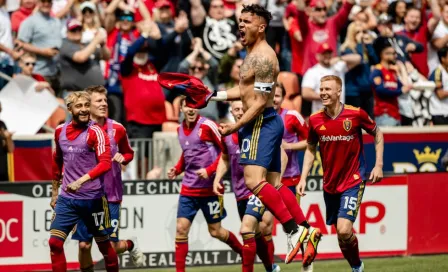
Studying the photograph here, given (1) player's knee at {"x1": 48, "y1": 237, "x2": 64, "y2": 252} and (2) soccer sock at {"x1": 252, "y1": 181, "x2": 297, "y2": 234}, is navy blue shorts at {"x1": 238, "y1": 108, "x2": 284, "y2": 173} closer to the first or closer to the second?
(2) soccer sock at {"x1": 252, "y1": 181, "x2": 297, "y2": 234}

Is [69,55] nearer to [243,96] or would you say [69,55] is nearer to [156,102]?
[156,102]

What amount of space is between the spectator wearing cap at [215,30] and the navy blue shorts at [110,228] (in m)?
6.12

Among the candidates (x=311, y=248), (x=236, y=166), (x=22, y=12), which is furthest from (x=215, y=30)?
(x=311, y=248)

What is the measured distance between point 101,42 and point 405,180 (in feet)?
→ 17.3

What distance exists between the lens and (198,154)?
1417cm

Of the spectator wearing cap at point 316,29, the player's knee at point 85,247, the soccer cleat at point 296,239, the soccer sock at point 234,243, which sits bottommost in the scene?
the soccer sock at point 234,243

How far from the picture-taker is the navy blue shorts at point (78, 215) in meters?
12.3

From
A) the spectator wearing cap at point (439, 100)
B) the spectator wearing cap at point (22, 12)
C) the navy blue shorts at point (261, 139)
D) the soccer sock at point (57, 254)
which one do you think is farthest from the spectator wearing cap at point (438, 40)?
the soccer sock at point (57, 254)

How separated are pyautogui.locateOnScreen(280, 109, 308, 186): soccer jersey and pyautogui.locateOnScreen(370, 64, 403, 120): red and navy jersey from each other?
186 inches

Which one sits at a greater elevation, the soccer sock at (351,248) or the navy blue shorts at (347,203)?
the navy blue shorts at (347,203)

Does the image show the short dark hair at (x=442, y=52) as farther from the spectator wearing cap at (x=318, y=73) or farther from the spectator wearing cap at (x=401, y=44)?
the spectator wearing cap at (x=318, y=73)

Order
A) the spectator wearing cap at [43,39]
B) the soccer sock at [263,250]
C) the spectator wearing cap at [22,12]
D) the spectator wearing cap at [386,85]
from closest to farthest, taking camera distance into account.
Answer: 1. the soccer sock at [263,250]
2. the spectator wearing cap at [43,39]
3. the spectator wearing cap at [22,12]
4. the spectator wearing cap at [386,85]

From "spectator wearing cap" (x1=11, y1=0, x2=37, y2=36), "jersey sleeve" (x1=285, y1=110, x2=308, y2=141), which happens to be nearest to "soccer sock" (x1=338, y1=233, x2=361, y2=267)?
"jersey sleeve" (x1=285, y1=110, x2=308, y2=141)

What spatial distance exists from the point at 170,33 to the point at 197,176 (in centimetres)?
460
